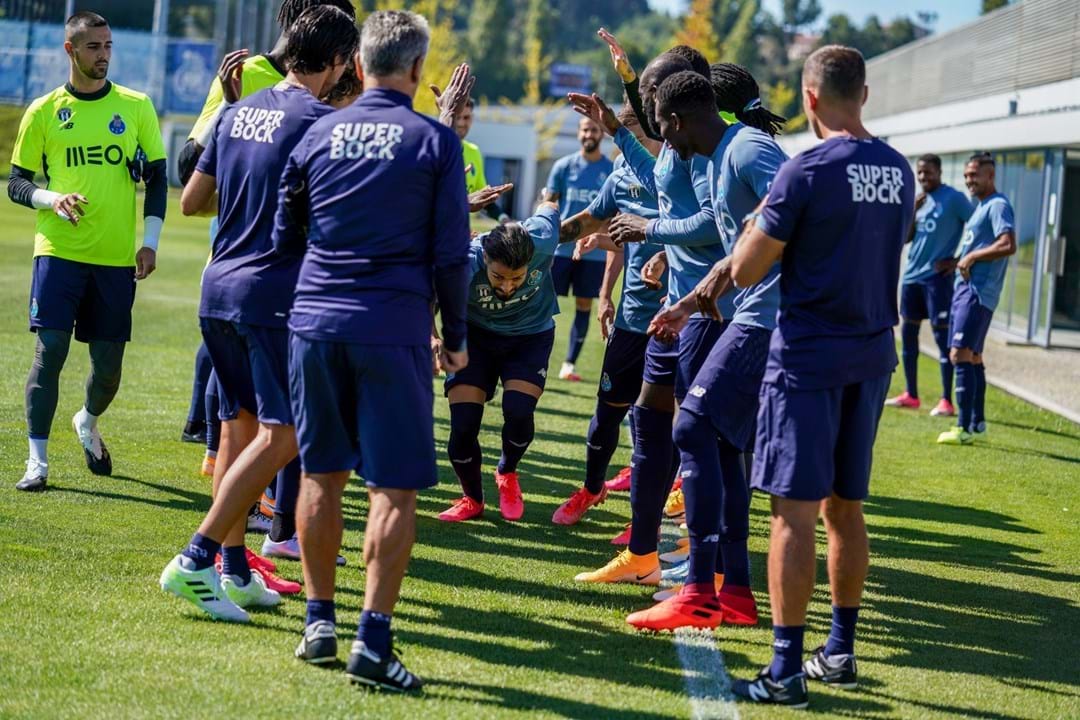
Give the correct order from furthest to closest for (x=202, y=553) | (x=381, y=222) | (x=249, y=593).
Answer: (x=249, y=593)
(x=202, y=553)
(x=381, y=222)

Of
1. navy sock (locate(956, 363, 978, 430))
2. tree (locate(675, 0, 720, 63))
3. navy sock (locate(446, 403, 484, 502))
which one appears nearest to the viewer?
navy sock (locate(446, 403, 484, 502))

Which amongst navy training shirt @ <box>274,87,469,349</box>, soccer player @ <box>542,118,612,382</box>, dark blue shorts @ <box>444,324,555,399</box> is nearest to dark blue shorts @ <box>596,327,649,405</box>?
dark blue shorts @ <box>444,324,555,399</box>

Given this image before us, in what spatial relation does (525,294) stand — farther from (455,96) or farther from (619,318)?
(455,96)

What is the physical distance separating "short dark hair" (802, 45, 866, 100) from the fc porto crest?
14.0 ft

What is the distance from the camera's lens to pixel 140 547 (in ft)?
21.8

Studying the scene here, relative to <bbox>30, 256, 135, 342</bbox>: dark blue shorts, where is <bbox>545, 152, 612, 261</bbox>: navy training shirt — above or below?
above

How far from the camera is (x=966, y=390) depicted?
12375 mm

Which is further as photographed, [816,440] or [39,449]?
[39,449]

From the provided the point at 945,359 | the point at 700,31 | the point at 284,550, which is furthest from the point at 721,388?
the point at 700,31

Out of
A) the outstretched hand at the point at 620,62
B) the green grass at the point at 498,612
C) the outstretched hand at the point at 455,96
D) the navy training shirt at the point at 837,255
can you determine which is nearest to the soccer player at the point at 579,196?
the green grass at the point at 498,612

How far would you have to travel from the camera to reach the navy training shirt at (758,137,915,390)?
4930 millimetres

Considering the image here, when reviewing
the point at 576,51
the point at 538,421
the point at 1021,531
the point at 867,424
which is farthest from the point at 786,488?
the point at 576,51

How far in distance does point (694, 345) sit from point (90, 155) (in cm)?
363

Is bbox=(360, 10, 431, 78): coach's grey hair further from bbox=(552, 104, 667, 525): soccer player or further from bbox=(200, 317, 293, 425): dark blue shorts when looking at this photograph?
bbox=(552, 104, 667, 525): soccer player
